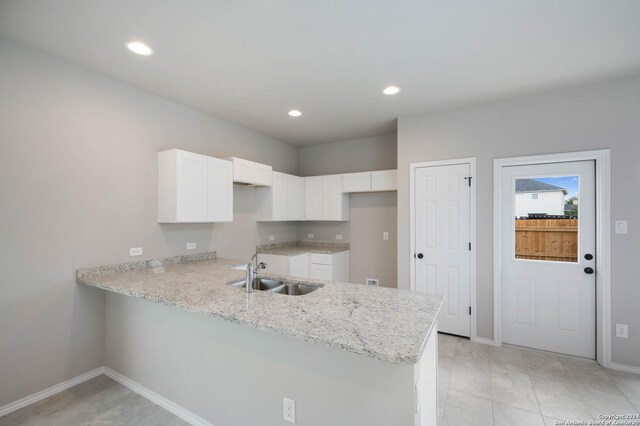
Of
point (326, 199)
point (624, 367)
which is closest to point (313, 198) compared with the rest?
point (326, 199)

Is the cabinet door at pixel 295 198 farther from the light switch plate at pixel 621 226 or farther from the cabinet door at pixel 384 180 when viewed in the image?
the light switch plate at pixel 621 226

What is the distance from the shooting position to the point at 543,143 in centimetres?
296

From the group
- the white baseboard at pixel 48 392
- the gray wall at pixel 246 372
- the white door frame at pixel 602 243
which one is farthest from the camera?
the white door frame at pixel 602 243

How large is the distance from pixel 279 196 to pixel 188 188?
1597 mm

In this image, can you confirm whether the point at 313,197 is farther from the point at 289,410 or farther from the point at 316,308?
the point at 289,410

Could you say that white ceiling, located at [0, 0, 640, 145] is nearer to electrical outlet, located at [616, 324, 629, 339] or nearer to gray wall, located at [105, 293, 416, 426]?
gray wall, located at [105, 293, 416, 426]

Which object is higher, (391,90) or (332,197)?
(391,90)

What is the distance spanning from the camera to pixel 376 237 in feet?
15.1

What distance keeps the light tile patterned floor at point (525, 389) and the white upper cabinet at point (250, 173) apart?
3.08 meters

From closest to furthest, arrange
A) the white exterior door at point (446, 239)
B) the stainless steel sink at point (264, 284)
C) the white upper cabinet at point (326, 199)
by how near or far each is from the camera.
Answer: the stainless steel sink at point (264, 284) < the white exterior door at point (446, 239) < the white upper cabinet at point (326, 199)

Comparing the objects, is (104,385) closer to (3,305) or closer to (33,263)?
(3,305)

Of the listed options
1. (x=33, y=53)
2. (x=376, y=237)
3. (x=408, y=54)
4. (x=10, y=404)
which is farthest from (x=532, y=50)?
(x=10, y=404)

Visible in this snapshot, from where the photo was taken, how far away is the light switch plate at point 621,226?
8.60 feet

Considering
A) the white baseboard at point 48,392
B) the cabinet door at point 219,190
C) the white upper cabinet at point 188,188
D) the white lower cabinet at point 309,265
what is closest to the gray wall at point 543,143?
the white lower cabinet at point 309,265
